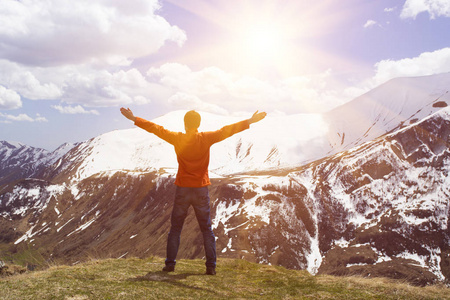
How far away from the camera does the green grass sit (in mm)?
5987

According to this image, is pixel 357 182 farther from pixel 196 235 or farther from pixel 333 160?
pixel 196 235

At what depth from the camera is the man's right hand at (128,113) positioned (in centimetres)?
835

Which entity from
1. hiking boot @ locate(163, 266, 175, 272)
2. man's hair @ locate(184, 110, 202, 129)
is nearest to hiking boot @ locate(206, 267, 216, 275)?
hiking boot @ locate(163, 266, 175, 272)

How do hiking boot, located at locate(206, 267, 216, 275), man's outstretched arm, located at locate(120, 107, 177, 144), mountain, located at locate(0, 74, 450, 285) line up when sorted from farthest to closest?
mountain, located at locate(0, 74, 450, 285), hiking boot, located at locate(206, 267, 216, 275), man's outstretched arm, located at locate(120, 107, 177, 144)

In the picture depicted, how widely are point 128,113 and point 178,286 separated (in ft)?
16.2

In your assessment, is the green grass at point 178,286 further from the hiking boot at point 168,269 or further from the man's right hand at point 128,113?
the man's right hand at point 128,113

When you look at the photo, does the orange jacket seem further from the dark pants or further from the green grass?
the green grass

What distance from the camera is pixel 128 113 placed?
8.34 m

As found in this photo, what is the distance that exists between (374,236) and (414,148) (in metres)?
65.6

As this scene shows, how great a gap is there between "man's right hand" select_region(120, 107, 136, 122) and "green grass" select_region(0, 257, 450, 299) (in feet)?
14.5

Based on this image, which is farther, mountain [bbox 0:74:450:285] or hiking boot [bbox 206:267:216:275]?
mountain [bbox 0:74:450:285]

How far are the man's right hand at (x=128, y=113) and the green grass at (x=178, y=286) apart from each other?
4.41 meters

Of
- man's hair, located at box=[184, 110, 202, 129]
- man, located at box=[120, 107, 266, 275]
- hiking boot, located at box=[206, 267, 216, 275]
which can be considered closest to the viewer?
man, located at box=[120, 107, 266, 275]

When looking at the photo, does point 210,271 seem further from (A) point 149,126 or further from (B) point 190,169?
(A) point 149,126
